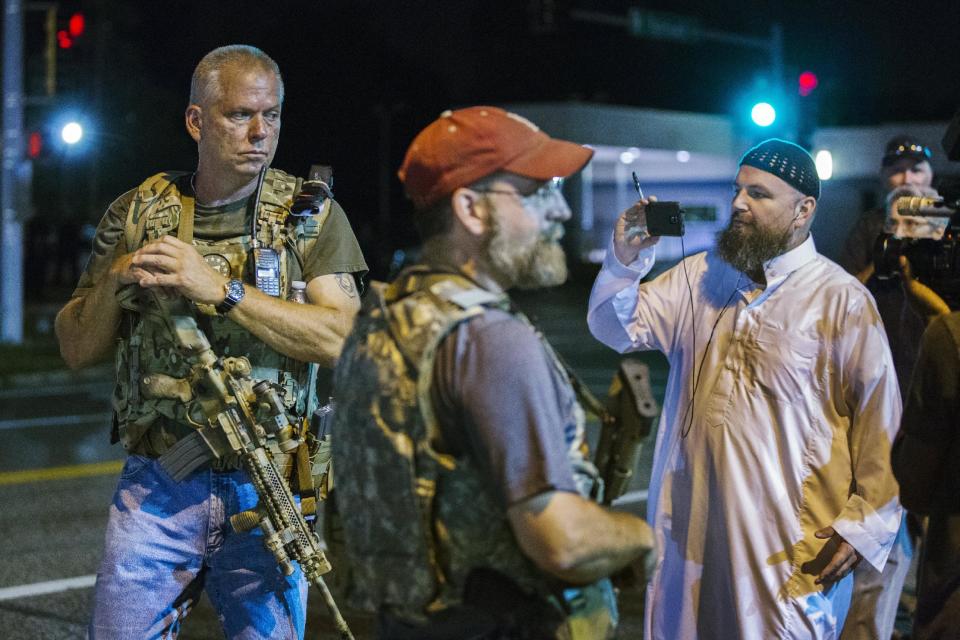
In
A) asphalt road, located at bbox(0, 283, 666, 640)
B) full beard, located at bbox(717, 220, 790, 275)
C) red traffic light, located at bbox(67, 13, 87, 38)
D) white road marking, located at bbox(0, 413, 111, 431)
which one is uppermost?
red traffic light, located at bbox(67, 13, 87, 38)

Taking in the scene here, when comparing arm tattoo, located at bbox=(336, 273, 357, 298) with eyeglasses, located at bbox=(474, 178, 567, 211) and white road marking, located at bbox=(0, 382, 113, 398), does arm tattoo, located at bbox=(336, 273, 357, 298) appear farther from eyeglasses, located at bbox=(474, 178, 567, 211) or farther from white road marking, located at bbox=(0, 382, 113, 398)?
white road marking, located at bbox=(0, 382, 113, 398)

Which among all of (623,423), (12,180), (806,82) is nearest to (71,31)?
(12,180)

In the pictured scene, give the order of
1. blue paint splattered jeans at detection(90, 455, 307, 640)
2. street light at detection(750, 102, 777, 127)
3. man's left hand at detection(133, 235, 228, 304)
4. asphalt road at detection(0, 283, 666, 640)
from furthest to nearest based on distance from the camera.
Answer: street light at detection(750, 102, 777, 127) < asphalt road at detection(0, 283, 666, 640) < blue paint splattered jeans at detection(90, 455, 307, 640) < man's left hand at detection(133, 235, 228, 304)

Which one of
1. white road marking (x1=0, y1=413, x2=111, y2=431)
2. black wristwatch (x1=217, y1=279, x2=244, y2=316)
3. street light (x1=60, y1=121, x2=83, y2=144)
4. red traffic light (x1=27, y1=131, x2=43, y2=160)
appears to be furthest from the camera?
red traffic light (x1=27, y1=131, x2=43, y2=160)

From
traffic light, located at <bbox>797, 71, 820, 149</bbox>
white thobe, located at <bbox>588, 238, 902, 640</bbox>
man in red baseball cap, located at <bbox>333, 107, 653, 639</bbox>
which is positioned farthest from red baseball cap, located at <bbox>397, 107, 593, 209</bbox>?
traffic light, located at <bbox>797, 71, 820, 149</bbox>

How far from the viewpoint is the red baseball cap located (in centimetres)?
263

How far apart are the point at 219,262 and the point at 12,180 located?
16.8 meters

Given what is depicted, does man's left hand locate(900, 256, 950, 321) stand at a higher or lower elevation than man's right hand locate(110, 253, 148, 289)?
lower

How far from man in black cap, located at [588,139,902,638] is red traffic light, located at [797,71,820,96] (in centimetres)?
1325

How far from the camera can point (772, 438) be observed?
13.6 feet

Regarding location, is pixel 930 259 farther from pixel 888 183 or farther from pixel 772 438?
pixel 888 183

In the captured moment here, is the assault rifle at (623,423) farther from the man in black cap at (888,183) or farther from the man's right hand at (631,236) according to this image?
the man in black cap at (888,183)

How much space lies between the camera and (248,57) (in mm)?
3850

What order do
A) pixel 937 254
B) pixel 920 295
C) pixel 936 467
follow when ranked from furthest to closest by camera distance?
pixel 920 295 → pixel 937 254 → pixel 936 467
